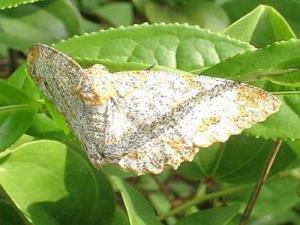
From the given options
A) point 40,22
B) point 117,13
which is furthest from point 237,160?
point 117,13

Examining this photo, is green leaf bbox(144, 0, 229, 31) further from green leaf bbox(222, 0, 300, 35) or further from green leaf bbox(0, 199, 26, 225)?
A: green leaf bbox(0, 199, 26, 225)

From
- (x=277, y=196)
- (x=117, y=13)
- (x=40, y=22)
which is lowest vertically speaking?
(x=277, y=196)

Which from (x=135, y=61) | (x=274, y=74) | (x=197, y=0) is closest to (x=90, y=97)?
(x=135, y=61)

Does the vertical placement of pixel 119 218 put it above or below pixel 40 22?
below

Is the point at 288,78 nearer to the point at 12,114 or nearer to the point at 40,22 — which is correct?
the point at 12,114

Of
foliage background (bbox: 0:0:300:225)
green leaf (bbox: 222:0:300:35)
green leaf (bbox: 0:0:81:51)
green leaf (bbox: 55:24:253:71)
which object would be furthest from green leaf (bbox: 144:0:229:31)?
green leaf (bbox: 55:24:253:71)

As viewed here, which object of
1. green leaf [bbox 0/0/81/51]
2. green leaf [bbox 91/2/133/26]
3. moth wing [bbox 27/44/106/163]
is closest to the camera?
moth wing [bbox 27/44/106/163]
